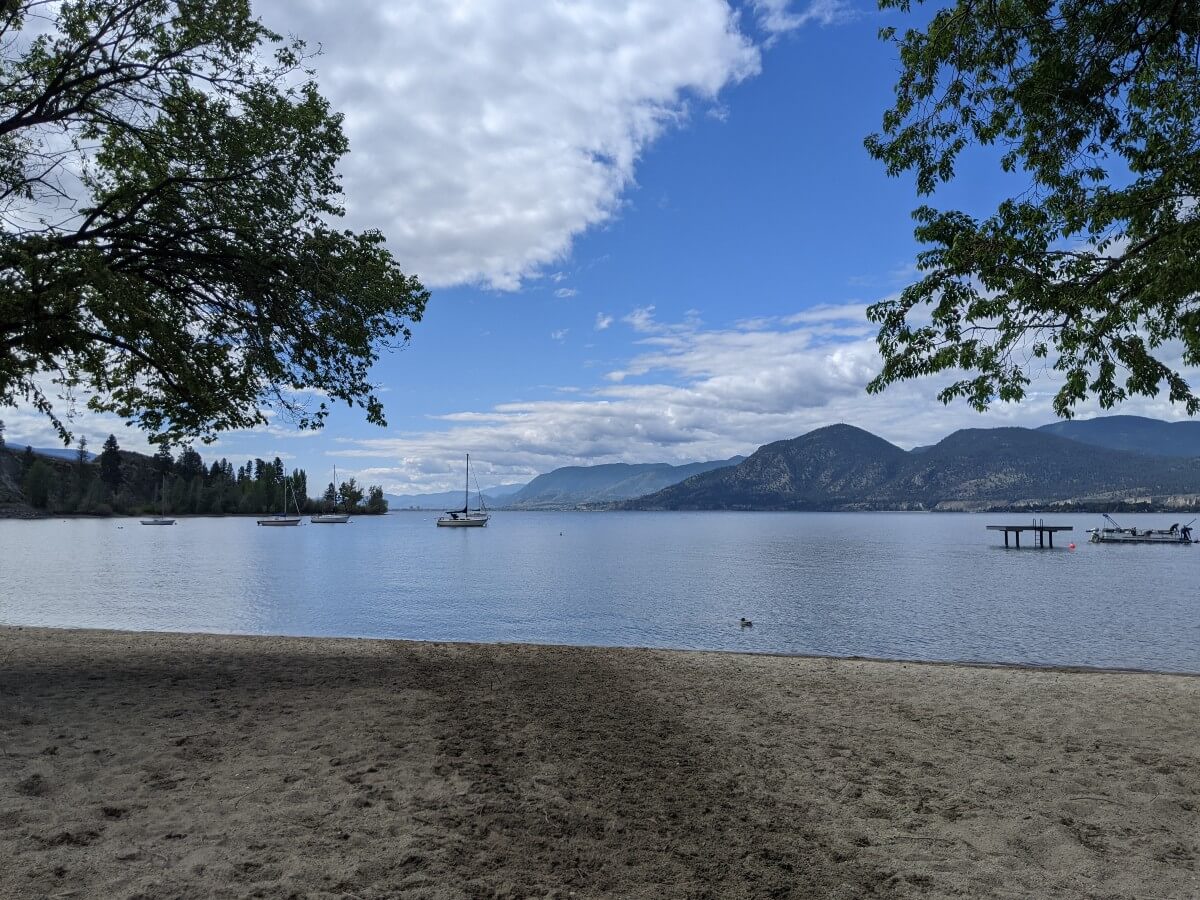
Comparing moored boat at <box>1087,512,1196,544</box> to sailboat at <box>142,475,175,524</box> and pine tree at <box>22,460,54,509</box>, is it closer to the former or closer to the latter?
sailboat at <box>142,475,175,524</box>

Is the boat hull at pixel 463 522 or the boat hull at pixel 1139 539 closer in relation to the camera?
the boat hull at pixel 1139 539

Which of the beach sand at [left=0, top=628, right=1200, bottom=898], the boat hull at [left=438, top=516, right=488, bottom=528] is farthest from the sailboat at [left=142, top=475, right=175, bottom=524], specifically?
the beach sand at [left=0, top=628, right=1200, bottom=898]

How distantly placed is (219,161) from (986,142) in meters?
12.4

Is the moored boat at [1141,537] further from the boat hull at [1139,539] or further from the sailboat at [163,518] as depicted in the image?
the sailboat at [163,518]

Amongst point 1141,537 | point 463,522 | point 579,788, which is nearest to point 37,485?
point 463,522

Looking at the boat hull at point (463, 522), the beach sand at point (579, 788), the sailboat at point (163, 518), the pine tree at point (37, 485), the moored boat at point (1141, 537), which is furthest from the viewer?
the pine tree at point (37, 485)

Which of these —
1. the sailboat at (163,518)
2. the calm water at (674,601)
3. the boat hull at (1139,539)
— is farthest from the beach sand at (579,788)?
the sailboat at (163,518)

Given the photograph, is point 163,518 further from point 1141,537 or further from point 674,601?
point 1141,537

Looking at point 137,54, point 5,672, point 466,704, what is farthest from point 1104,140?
point 5,672

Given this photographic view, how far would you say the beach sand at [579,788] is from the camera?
5.34 metres

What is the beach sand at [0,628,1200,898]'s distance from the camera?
5.34 m

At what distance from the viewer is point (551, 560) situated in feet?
233

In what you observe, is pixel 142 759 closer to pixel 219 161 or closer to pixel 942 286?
pixel 219 161

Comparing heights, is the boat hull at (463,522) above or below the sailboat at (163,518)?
below
